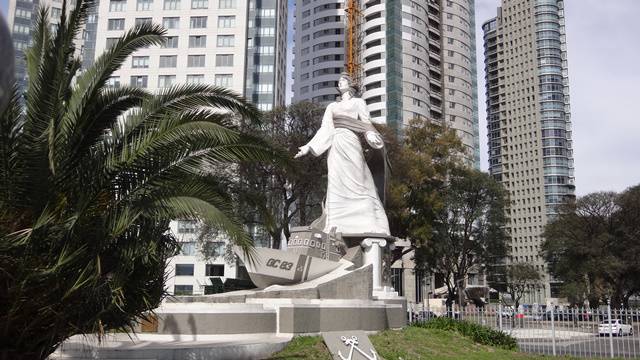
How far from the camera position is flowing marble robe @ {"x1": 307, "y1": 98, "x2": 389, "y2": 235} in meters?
19.4

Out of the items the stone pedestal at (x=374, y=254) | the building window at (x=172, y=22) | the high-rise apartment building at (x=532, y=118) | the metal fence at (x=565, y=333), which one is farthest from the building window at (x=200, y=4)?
the high-rise apartment building at (x=532, y=118)

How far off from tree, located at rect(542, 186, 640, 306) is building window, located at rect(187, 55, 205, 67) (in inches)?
1448

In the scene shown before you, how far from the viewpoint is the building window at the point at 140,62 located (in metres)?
60.6

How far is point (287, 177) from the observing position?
31312mm

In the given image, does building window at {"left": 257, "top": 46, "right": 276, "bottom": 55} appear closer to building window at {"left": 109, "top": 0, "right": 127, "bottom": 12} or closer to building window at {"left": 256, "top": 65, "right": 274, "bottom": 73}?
building window at {"left": 256, "top": 65, "right": 274, "bottom": 73}

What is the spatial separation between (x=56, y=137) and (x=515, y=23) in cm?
12273

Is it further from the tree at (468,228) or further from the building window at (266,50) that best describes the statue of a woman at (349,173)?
the building window at (266,50)

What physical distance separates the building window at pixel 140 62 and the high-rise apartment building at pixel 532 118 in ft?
238

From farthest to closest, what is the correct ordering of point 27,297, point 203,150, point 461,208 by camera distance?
point 461,208
point 203,150
point 27,297

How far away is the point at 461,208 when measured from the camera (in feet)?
145

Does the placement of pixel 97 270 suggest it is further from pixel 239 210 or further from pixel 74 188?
pixel 239 210

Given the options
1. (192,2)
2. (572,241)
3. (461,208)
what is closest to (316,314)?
(461,208)

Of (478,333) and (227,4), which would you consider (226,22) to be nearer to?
(227,4)

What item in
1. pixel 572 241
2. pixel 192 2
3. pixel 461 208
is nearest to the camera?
pixel 461 208
